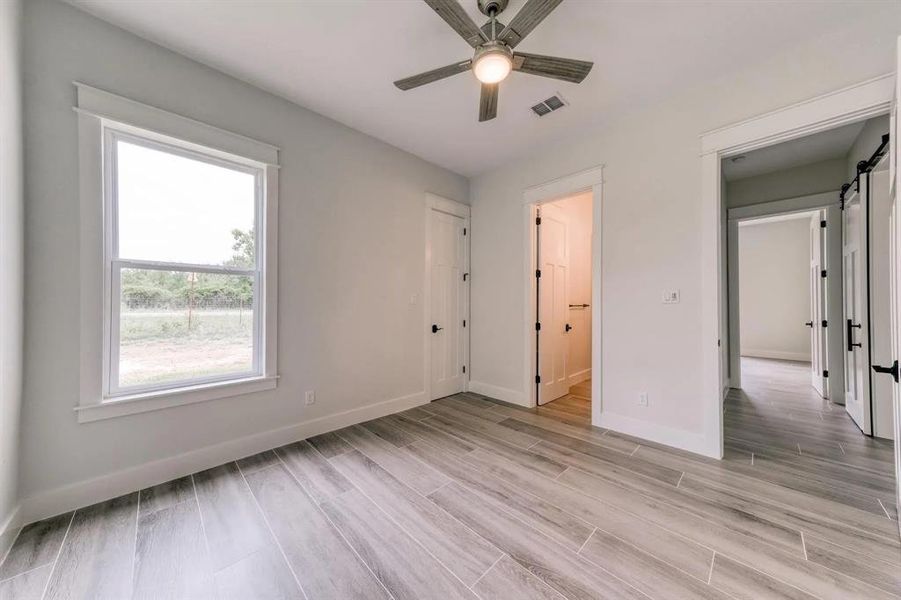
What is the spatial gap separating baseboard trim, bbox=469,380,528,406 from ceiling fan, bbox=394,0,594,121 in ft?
10.5

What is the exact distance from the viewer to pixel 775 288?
715 cm

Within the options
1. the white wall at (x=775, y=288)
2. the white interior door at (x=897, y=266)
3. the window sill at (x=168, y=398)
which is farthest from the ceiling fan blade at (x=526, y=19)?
the white wall at (x=775, y=288)

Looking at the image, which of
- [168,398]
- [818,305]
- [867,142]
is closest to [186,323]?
[168,398]

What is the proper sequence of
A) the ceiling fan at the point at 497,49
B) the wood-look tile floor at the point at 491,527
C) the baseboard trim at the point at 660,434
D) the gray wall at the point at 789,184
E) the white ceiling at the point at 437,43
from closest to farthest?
1. the wood-look tile floor at the point at 491,527
2. the ceiling fan at the point at 497,49
3. the white ceiling at the point at 437,43
4. the baseboard trim at the point at 660,434
5. the gray wall at the point at 789,184

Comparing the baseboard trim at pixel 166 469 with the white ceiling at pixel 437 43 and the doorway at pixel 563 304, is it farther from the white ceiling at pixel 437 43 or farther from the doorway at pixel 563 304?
the white ceiling at pixel 437 43

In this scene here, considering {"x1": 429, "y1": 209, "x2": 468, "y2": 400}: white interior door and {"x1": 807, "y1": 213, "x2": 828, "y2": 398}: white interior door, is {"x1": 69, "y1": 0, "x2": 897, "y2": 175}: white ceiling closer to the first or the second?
{"x1": 429, "y1": 209, "x2": 468, "y2": 400}: white interior door

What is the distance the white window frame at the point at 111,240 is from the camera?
2.00m

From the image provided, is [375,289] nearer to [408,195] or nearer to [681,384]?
[408,195]

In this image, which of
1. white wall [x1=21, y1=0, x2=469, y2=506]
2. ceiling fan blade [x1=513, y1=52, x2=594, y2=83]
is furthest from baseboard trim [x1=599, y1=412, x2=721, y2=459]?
ceiling fan blade [x1=513, y1=52, x2=594, y2=83]

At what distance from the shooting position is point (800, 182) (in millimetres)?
4012

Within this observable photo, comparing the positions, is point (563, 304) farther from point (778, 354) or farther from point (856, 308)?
point (778, 354)

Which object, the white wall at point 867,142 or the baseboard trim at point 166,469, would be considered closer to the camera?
the baseboard trim at point 166,469

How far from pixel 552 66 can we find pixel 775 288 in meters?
8.46

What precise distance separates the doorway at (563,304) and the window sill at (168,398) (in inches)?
116
